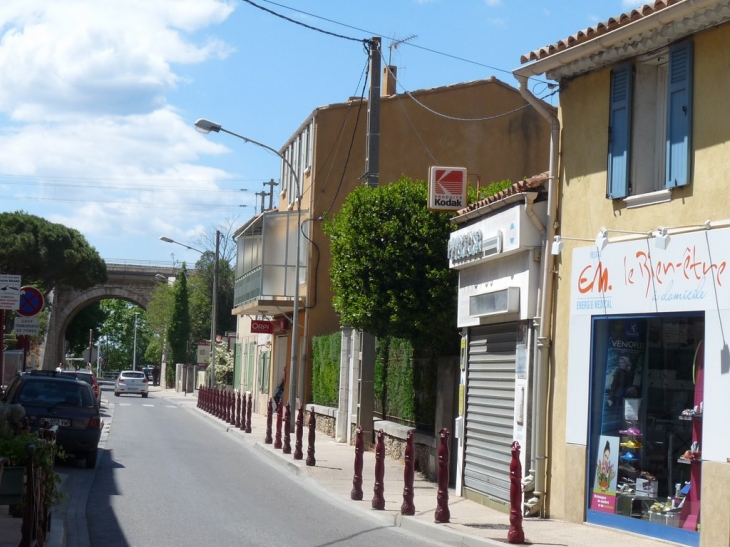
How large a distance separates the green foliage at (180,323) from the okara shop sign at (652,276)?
201 feet

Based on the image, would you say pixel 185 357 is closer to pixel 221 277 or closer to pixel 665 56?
pixel 221 277

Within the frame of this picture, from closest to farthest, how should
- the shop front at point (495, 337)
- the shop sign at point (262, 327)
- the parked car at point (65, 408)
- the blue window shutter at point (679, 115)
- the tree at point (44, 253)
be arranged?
the blue window shutter at point (679, 115) < the shop front at point (495, 337) < the parked car at point (65, 408) < the shop sign at point (262, 327) < the tree at point (44, 253)

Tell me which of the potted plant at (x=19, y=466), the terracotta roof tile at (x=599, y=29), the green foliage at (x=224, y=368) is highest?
the terracotta roof tile at (x=599, y=29)

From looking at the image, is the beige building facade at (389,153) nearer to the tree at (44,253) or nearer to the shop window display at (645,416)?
the shop window display at (645,416)

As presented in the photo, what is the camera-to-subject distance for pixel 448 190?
663 inches

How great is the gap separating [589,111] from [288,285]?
20.5 metres

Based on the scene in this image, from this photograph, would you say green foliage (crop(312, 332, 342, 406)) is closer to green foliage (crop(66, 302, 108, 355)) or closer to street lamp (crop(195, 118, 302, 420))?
street lamp (crop(195, 118, 302, 420))

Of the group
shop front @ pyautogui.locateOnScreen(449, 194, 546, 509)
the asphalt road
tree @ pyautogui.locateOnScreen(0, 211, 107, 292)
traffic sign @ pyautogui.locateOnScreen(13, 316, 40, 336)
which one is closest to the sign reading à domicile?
shop front @ pyautogui.locateOnScreen(449, 194, 546, 509)

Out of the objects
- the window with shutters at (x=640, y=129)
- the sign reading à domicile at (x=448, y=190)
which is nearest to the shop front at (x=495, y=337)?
the sign reading à domicile at (x=448, y=190)

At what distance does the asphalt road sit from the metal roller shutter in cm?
199

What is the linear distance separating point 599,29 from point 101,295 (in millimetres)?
71410

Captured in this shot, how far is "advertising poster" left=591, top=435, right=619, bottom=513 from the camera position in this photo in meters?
11.4

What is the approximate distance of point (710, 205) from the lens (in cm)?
997

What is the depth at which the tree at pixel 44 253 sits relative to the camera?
2036 inches
